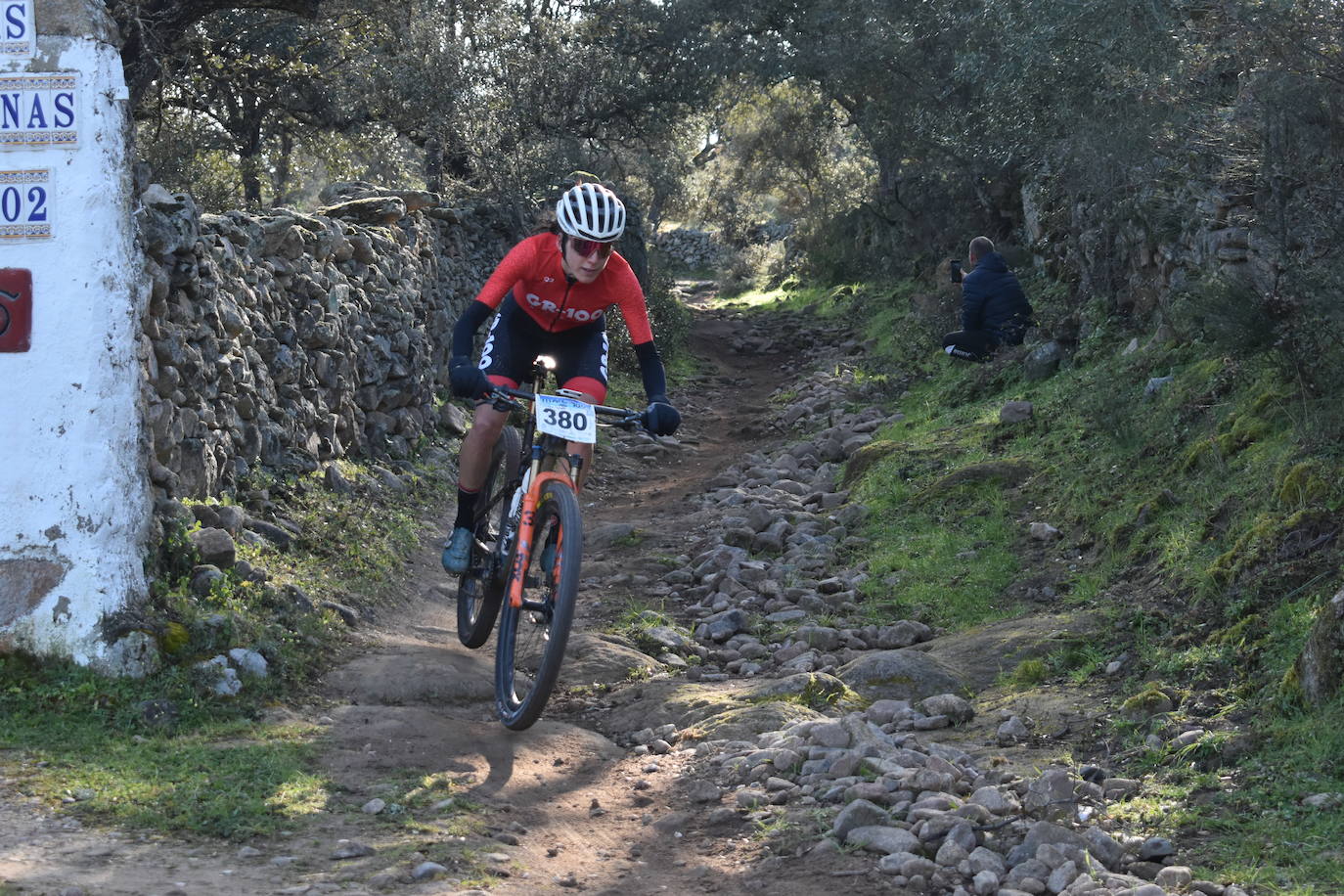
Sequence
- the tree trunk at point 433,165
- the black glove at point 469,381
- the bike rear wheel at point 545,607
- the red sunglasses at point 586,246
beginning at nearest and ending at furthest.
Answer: the bike rear wheel at point 545,607 < the black glove at point 469,381 < the red sunglasses at point 586,246 < the tree trunk at point 433,165

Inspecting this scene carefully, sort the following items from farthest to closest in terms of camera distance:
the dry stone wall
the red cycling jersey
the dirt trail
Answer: the dry stone wall → the red cycling jersey → the dirt trail

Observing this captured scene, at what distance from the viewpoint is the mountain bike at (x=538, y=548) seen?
5.01 m

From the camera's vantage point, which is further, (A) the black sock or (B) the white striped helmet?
(A) the black sock

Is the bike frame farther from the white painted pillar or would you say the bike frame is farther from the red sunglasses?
the white painted pillar

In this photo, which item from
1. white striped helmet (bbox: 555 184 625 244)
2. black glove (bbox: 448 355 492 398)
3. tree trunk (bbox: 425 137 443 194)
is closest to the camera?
black glove (bbox: 448 355 492 398)

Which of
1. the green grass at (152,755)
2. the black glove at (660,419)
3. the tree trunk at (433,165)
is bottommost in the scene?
the green grass at (152,755)

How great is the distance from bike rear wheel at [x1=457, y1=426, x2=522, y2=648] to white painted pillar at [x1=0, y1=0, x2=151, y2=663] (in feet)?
4.95

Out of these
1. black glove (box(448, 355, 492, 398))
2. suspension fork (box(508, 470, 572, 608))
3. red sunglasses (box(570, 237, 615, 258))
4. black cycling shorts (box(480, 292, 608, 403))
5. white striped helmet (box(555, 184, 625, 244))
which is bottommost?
suspension fork (box(508, 470, 572, 608))

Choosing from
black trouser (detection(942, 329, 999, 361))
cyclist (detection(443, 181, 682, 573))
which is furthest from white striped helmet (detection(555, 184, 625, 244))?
black trouser (detection(942, 329, 999, 361))

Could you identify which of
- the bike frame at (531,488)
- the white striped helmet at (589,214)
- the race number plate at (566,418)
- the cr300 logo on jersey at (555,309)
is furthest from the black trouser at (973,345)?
the race number plate at (566,418)

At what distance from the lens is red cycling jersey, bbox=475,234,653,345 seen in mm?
5863

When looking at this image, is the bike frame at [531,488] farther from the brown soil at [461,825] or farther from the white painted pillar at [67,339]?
the white painted pillar at [67,339]

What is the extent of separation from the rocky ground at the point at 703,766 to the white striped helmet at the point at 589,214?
7.11ft

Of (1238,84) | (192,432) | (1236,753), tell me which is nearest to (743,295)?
(1238,84)
